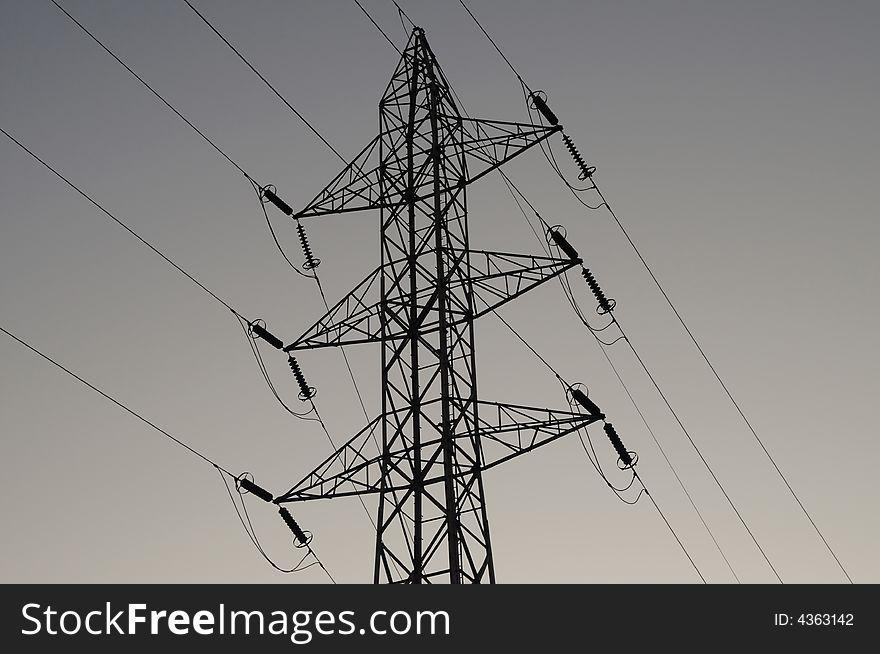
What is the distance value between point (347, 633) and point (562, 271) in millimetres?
8226

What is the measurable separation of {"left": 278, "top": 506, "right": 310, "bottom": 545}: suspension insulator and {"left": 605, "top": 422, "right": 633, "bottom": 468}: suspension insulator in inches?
241

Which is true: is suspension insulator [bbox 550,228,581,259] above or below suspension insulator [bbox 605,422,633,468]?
above

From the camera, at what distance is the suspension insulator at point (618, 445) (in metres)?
19.0

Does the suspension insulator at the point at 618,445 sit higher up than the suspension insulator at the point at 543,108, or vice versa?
the suspension insulator at the point at 543,108

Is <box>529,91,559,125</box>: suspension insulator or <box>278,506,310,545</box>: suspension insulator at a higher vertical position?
<box>529,91,559,125</box>: suspension insulator

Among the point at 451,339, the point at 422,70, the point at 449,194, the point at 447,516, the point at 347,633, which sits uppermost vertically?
the point at 422,70

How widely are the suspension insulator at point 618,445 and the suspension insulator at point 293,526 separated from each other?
6.11 meters

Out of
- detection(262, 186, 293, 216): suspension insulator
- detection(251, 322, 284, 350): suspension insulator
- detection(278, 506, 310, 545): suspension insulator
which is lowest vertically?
detection(278, 506, 310, 545): suspension insulator

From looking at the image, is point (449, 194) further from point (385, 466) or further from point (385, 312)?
point (385, 466)

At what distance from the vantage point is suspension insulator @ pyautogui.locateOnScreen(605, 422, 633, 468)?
19031 mm

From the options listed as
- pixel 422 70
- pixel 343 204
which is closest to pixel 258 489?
pixel 343 204

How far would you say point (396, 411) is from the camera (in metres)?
18.4

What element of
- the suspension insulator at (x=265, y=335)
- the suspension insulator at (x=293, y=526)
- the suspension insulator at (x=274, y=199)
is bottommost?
the suspension insulator at (x=293, y=526)

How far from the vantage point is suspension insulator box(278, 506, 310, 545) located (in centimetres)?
1977
